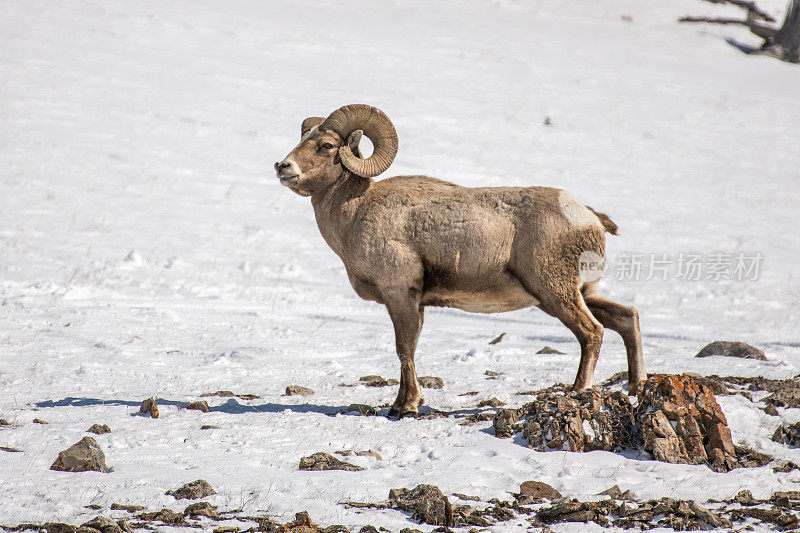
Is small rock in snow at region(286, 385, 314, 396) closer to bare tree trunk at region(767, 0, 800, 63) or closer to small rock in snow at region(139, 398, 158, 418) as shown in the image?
small rock in snow at region(139, 398, 158, 418)

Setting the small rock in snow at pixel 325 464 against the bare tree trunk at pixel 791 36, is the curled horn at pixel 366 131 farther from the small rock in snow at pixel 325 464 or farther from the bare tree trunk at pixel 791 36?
the bare tree trunk at pixel 791 36

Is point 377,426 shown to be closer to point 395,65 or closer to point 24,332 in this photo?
point 24,332

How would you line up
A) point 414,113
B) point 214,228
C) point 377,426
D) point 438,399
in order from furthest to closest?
point 414,113
point 214,228
point 438,399
point 377,426

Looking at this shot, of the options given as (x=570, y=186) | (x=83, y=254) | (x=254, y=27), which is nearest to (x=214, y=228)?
→ (x=83, y=254)

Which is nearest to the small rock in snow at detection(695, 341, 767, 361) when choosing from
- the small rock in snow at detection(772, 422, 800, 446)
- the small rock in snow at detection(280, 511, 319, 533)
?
the small rock in snow at detection(772, 422, 800, 446)

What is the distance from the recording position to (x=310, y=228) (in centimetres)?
1983

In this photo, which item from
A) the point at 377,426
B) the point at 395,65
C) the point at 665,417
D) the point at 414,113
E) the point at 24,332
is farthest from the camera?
the point at 395,65

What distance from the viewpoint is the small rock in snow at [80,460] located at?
526 cm

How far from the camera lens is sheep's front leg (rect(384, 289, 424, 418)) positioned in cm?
713

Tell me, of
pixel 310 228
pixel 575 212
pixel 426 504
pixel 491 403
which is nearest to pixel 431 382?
pixel 491 403

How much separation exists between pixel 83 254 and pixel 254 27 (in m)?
22.3

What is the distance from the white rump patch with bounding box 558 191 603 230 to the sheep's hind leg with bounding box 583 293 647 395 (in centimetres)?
73

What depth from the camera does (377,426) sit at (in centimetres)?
662

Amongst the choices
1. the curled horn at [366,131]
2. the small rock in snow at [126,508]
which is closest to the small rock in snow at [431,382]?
the curled horn at [366,131]
